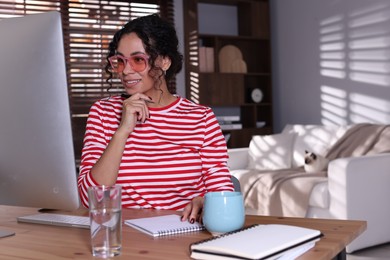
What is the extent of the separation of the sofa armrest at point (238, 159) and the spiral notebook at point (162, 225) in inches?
129

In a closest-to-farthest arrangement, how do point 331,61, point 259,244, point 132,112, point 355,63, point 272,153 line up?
1. point 259,244
2. point 132,112
3. point 272,153
4. point 355,63
5. point 331,61

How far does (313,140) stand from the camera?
177 inches

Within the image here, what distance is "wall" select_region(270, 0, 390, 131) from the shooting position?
4586 mm

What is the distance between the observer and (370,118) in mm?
4633

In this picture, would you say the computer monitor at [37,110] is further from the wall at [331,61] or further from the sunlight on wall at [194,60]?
the sunlight on wall at [194,60]

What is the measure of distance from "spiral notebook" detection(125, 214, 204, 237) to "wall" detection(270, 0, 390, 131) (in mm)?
3524

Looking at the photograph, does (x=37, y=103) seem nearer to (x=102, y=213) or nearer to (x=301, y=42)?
(x=102, y=213)

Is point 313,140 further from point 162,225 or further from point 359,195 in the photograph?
point 162,225

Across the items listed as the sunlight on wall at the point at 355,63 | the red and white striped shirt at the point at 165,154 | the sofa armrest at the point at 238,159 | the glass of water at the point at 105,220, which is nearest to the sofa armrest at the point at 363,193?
the sunlight on wall at the point at 355,63

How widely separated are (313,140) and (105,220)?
3621mm

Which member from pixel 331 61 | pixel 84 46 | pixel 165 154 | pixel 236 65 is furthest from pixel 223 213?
pixel 236 65

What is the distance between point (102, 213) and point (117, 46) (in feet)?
2.77

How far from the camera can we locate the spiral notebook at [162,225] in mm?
1206

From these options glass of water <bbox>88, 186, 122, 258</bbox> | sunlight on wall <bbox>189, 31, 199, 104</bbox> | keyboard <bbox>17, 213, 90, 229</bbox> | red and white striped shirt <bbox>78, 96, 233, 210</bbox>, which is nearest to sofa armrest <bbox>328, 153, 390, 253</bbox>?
red and white striped shirt <bbox>78, 96, 233, 210</bbox>
